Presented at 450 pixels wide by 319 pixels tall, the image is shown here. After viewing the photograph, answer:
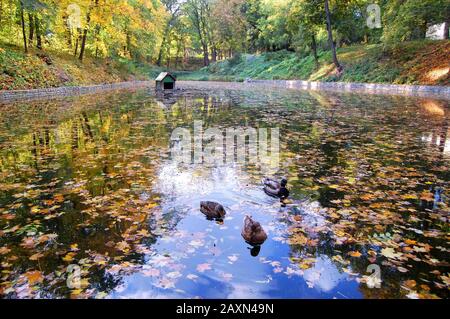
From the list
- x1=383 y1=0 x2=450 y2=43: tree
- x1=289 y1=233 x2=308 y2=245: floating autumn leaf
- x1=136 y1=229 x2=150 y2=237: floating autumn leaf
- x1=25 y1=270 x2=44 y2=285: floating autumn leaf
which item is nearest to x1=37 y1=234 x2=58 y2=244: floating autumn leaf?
x1=25 y1=270 x2=44 y2=285: floating autumn leaf

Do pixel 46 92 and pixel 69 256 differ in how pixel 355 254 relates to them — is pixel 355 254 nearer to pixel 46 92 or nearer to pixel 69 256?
pixel 69 256

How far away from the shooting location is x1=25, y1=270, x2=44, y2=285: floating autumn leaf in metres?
3.46

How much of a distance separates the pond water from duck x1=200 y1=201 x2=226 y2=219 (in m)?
0.11

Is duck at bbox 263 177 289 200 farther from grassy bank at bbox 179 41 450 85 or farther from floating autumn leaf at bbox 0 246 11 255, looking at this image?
grassy bank at bbox 179 41 450 85

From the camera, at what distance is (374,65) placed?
3025 centimetres

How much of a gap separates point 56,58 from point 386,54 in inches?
1073

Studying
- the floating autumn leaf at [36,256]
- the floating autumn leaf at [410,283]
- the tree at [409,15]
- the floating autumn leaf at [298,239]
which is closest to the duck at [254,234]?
the floating autumn leaf at [298,239]

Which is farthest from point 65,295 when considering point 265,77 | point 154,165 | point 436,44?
point 265,77

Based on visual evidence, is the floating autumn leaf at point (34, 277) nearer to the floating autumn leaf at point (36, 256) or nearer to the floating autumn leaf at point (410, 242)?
the floating autumn leaf at point (36, 256)

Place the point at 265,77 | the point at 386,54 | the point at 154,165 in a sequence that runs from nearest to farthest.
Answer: the point at 154,165
the point at 386,54
the point at 265,77

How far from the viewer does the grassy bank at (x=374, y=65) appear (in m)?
25.1

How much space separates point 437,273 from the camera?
3.64 m

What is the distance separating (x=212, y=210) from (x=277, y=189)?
1.28 metres

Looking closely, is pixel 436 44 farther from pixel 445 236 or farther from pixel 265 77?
pixel 445 236
